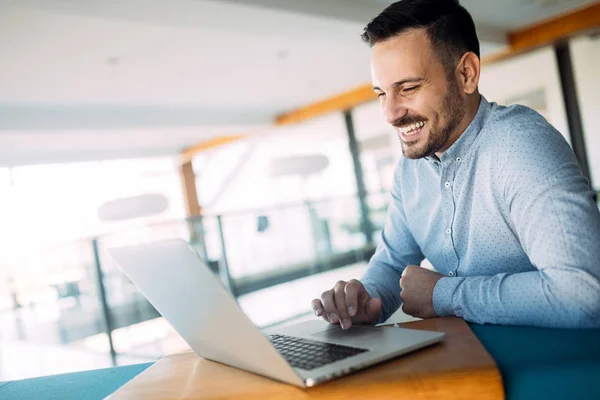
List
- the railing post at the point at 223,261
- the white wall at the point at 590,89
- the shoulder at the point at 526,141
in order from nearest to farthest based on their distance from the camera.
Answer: the shoulder at the point at 526,141
the railing post at the point at 223,261
the white wall at the point at 590,89

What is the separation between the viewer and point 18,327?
17.5 feet

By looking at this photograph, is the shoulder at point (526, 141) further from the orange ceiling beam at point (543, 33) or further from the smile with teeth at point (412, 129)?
the orange ceiling beam at point (543, 33)

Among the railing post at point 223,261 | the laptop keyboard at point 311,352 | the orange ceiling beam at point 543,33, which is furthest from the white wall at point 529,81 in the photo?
the laptop keyboard at point 311,352

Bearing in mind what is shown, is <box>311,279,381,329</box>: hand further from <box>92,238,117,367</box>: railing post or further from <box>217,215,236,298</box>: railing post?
<box>217,215,236,298</box>: railing post

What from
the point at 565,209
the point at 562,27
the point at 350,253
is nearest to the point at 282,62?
the point at 350,253

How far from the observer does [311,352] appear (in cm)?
84

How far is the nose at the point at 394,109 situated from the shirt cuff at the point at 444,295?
420 mm

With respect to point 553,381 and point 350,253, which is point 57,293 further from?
point 553,381

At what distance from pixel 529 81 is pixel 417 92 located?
6.39 m

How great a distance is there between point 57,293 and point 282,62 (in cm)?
359

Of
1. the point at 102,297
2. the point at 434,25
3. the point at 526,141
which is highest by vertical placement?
the point at 434,25

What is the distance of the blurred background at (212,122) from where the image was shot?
15.6 feet

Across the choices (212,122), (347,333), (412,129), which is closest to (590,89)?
(212,122)

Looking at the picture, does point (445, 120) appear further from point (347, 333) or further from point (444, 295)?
point (347, 333)
